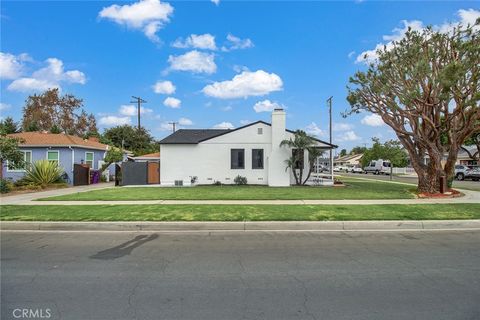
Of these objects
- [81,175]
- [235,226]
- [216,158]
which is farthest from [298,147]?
[81,175]

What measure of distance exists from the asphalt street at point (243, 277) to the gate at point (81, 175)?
1841 cm

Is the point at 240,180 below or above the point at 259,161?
below

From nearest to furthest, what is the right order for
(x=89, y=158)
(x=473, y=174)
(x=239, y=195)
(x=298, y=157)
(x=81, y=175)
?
(x=239, y=195) → (x=298, y=157) → (x=81, y=175) → (x=89, y=158) → (x=473, y=174)

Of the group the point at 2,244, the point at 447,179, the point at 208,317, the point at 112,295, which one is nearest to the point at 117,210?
the point at 2,244

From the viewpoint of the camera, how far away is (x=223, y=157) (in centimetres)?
2534

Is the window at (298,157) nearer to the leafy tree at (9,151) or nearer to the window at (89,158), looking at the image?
the window at (89,158)

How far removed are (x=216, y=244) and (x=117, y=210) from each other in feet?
17.5

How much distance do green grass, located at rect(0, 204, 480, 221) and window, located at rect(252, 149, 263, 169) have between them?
40.9 feet

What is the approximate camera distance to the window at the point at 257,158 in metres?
25.2

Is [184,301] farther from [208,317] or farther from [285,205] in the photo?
[285,205]

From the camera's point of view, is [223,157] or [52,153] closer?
[223,157]

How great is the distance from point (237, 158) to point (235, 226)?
1564 centimetres

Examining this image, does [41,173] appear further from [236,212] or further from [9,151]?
[236,212]

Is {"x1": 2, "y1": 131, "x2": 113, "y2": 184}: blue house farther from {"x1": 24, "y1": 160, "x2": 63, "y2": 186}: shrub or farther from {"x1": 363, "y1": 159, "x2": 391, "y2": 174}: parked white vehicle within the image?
{"x1": 363, "y1": 159, "x2": 391, "y2": 174}: parked white vehicle
